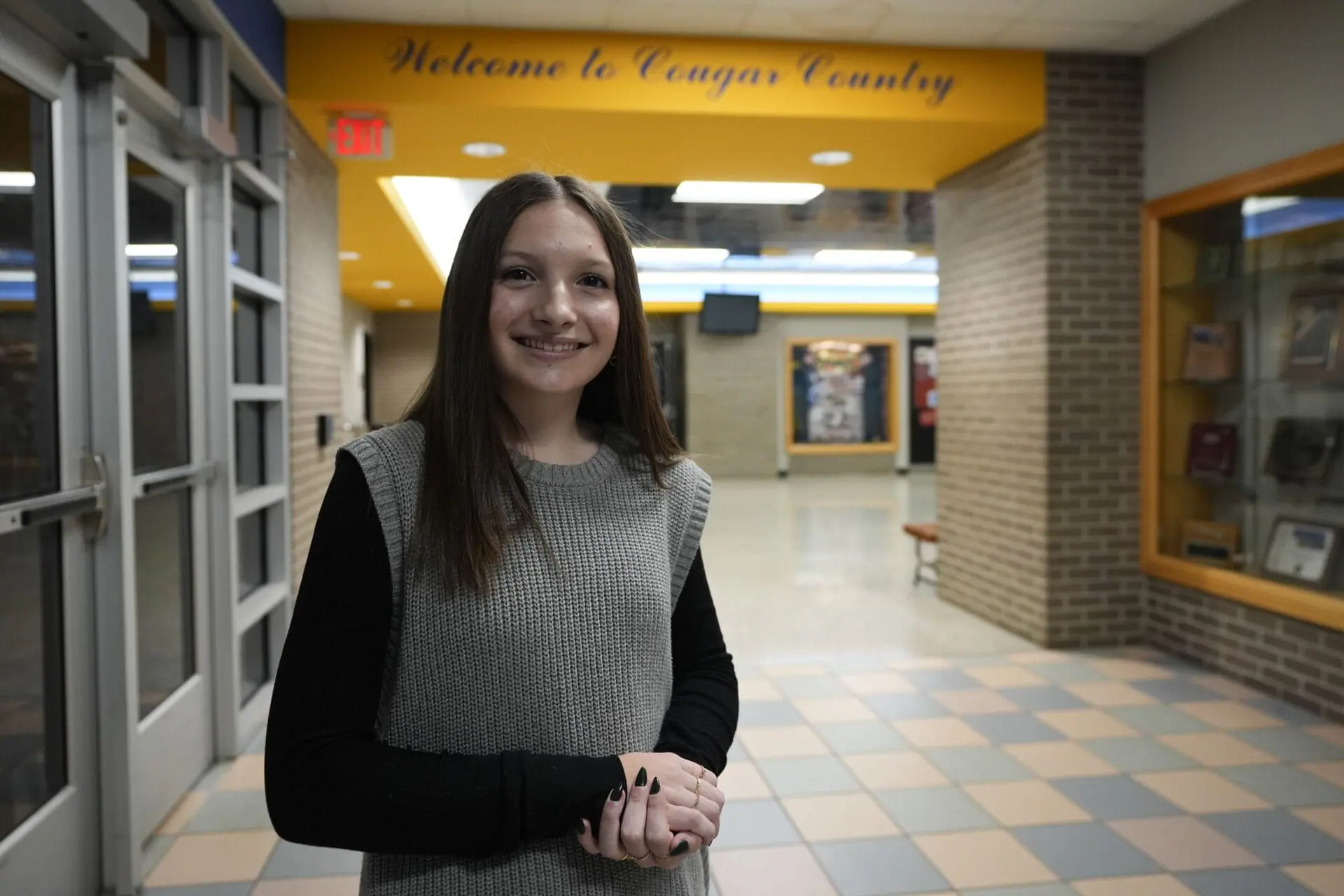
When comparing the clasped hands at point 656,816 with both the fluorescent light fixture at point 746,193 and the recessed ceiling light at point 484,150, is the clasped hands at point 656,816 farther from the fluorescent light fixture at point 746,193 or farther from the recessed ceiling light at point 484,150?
the fluorescent light fixture at point 746,193

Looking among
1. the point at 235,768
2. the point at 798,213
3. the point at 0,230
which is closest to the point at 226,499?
the point at 235,768

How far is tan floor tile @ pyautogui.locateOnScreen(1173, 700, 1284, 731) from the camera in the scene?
4.12 metres

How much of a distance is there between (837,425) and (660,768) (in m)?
16.9

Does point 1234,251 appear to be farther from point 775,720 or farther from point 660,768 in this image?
point 660,768

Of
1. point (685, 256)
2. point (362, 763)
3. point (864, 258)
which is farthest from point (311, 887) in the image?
point (864, 258)

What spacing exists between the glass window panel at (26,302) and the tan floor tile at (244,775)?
4.98 feet

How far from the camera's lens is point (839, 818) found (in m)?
3.26

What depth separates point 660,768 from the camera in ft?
3.54

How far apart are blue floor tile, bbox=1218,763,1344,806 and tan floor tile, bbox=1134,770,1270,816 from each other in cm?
5

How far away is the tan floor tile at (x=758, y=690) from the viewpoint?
15.0ft

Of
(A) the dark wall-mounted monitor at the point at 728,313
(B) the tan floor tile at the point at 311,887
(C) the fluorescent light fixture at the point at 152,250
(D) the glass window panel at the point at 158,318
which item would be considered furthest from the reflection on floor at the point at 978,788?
(A) the dark wall-mounted monitor at the point at 728,313

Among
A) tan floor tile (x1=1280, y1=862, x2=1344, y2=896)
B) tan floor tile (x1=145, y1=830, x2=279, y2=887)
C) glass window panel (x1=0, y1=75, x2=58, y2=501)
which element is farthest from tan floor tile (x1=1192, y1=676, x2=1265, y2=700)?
glass window panel (x1=0, y1=75, x2=58, y2=501)

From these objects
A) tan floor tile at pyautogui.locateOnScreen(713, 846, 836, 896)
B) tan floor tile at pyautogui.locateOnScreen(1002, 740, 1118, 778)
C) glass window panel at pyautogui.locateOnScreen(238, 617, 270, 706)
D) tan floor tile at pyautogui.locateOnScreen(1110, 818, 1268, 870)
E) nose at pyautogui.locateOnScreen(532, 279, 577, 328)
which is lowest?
tan floor tile at pyautogui.locateOnScreen(713, 846, 836, 896)

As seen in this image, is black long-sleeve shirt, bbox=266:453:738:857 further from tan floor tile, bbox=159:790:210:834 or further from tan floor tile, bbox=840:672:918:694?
tan floor tile, bbox=840:672:918:694
